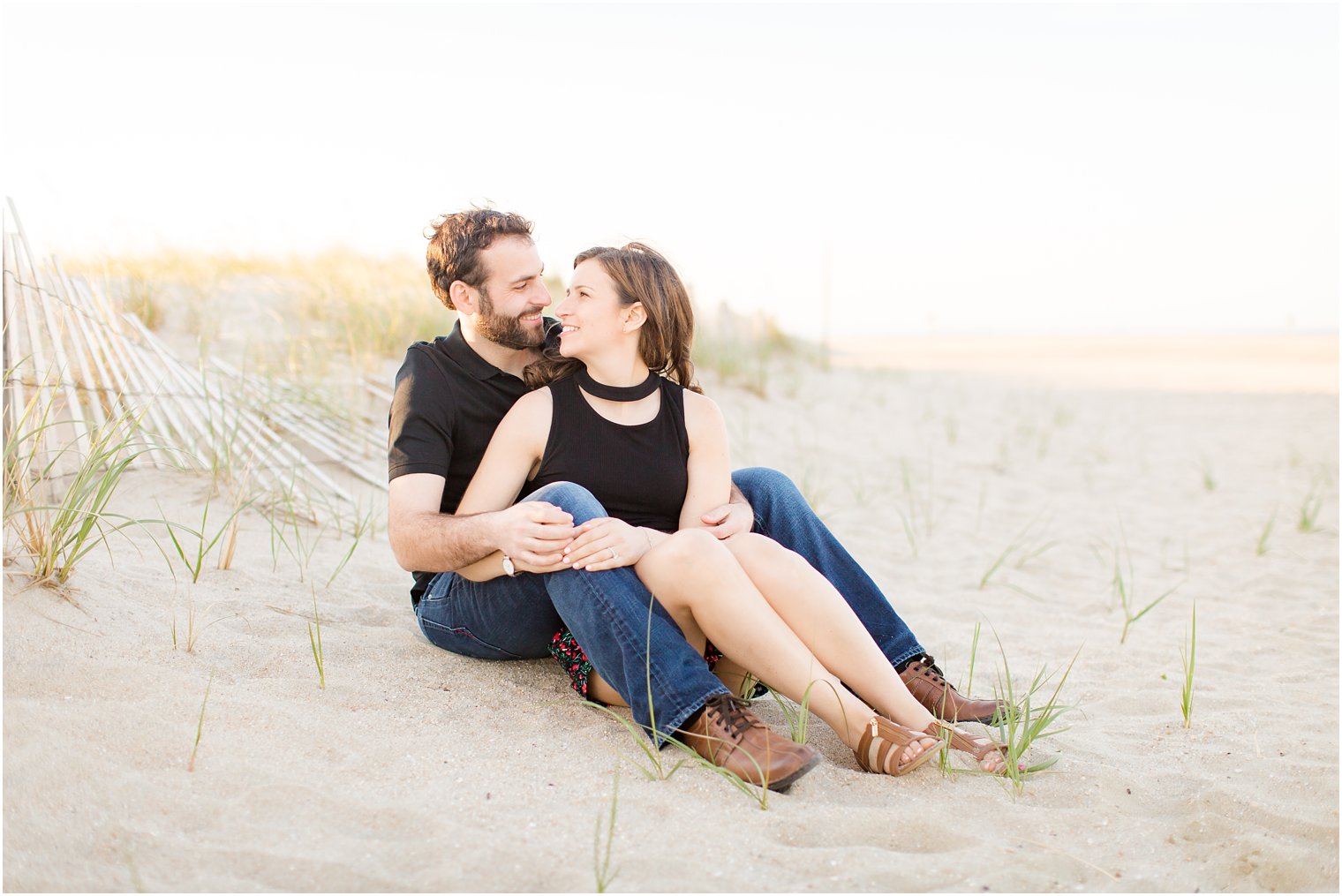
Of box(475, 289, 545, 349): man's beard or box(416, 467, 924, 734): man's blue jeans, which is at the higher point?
box(475, 289, 545, 349): man's beard

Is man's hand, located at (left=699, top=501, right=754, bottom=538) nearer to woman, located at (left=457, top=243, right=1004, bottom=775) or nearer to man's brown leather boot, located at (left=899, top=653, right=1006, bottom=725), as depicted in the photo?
woman, located at (left=457, top=243, right=1004, bottom=775)

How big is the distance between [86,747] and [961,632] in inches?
97.6

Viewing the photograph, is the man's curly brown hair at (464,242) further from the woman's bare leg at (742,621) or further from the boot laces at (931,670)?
the boot laces at (931,670)

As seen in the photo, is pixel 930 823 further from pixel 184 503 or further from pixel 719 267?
pixel 719 267

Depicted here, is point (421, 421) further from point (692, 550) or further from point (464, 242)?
A: point (692, 550)

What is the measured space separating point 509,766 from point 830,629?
0.72 m

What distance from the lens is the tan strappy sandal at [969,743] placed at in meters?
2.07

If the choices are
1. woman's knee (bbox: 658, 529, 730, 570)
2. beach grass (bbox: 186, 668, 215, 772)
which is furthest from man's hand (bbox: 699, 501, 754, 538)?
beach grass (bbox: 186, 668, 215, 772)

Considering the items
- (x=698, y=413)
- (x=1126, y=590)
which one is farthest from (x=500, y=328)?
(x=1126, y=590)

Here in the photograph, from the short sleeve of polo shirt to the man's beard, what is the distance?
0.61 ft

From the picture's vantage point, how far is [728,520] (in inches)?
91.6

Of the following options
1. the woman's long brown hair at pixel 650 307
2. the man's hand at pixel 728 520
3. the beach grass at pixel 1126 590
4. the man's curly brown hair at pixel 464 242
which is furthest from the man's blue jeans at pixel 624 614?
the beach grass at pixel 1126 590

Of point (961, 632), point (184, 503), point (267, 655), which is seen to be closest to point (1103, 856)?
point (961, 632)

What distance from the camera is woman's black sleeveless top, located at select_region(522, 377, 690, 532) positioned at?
2359 mm
